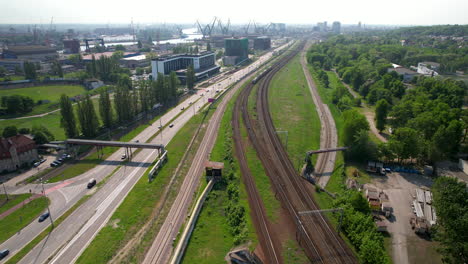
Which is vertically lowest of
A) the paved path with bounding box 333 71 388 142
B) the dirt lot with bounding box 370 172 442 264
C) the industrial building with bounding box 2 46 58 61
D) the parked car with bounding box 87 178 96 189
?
the dirt lot with bounding box 370 172 442 264

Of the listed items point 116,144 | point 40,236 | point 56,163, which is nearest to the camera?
point 40,236

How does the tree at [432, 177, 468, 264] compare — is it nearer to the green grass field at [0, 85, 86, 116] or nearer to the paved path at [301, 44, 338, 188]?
the paved path at [301, 44, 338, 188]

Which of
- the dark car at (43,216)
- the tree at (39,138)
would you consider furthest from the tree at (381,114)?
the tree at (39,138)

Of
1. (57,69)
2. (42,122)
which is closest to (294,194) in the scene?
(42,122)

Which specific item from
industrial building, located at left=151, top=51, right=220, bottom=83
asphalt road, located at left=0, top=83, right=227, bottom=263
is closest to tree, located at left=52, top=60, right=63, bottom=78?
industrial building, located at left=151, top=51, right=220, bottom=83

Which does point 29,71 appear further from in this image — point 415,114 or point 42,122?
point 415,114
